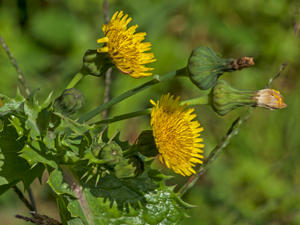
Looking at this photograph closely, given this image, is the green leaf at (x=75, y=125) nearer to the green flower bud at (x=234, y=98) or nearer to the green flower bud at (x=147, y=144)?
the green flower bud at (x=147, y=144)

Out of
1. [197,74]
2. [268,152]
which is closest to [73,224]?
[197,74]

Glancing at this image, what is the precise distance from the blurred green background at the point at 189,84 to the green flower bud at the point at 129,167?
6.85 feet

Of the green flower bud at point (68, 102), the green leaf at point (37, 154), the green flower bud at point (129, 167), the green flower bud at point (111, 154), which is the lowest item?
the green flower bud at point (129, 167)

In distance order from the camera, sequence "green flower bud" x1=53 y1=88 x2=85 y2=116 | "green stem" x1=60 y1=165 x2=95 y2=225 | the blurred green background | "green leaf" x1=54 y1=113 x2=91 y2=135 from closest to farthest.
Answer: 1. "green leaf" x1=54 y1=113 x2=91 y2=135
2. "green flower bud" x1=53 y1=88 x2=85 y2=116
3. "green stem" x1=60 y1=165 x2=95 y2=225
4. the blurred green background

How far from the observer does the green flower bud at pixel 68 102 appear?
1.82m

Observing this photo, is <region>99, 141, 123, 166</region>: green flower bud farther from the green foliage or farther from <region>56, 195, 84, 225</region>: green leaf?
<region>56, 195, 84, 225</region>: green leaf

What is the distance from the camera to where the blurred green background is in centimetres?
440

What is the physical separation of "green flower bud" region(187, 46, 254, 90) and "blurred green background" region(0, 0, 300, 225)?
2165 mm

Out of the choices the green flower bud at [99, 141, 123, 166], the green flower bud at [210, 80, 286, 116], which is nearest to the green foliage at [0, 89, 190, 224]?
the green flower bud at [99, 141, 123, 166]

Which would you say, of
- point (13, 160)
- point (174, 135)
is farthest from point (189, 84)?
point (13, 160)

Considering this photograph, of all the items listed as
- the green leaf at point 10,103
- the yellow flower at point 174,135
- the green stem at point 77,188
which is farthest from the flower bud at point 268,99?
the green leaf at point 10,103

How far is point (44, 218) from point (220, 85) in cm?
128

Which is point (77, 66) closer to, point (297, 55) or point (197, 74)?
point (197, 74)

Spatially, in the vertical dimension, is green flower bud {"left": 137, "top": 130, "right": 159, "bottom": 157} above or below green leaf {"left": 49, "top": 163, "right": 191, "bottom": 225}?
above
